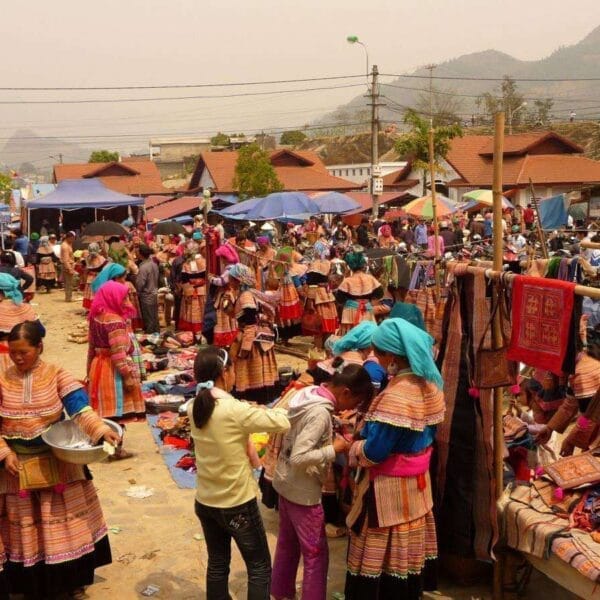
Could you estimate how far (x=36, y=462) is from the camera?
4.15m

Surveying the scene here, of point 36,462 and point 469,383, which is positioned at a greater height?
point 469,383

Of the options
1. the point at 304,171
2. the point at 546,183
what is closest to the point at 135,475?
the point at 546,183

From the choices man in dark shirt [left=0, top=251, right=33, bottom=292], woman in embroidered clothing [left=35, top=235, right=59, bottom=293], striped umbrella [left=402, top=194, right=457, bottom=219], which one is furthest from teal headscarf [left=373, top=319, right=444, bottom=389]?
woman in embroidered clothing [left=35, top=235, right=59, bottom=293]

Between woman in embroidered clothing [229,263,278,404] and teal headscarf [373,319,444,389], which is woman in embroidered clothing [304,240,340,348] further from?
teal headscarf [373,319,444,389]

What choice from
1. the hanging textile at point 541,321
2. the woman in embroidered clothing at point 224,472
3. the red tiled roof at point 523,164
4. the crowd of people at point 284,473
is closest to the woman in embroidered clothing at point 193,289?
the crowd of people at point 284,473

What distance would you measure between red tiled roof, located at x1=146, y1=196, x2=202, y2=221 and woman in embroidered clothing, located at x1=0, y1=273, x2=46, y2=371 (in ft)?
75.2

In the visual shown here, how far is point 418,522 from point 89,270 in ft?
33.9

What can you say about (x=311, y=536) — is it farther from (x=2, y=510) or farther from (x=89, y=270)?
(x=89, y=270)

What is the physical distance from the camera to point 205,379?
379 centimetres

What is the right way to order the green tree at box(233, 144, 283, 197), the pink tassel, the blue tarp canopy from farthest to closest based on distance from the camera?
the green tree at box(233, 144, 283, 197) < the blue tarp canopy < the pink tassel

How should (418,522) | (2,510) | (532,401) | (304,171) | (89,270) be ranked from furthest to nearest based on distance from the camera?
(304,171) → (89,270) → (532,401) → (2,510) → (418,522)

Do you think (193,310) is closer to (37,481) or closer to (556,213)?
(37,481)

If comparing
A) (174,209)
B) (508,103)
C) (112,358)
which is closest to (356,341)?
(112,358)

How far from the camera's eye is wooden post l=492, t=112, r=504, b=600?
13.7 feet
